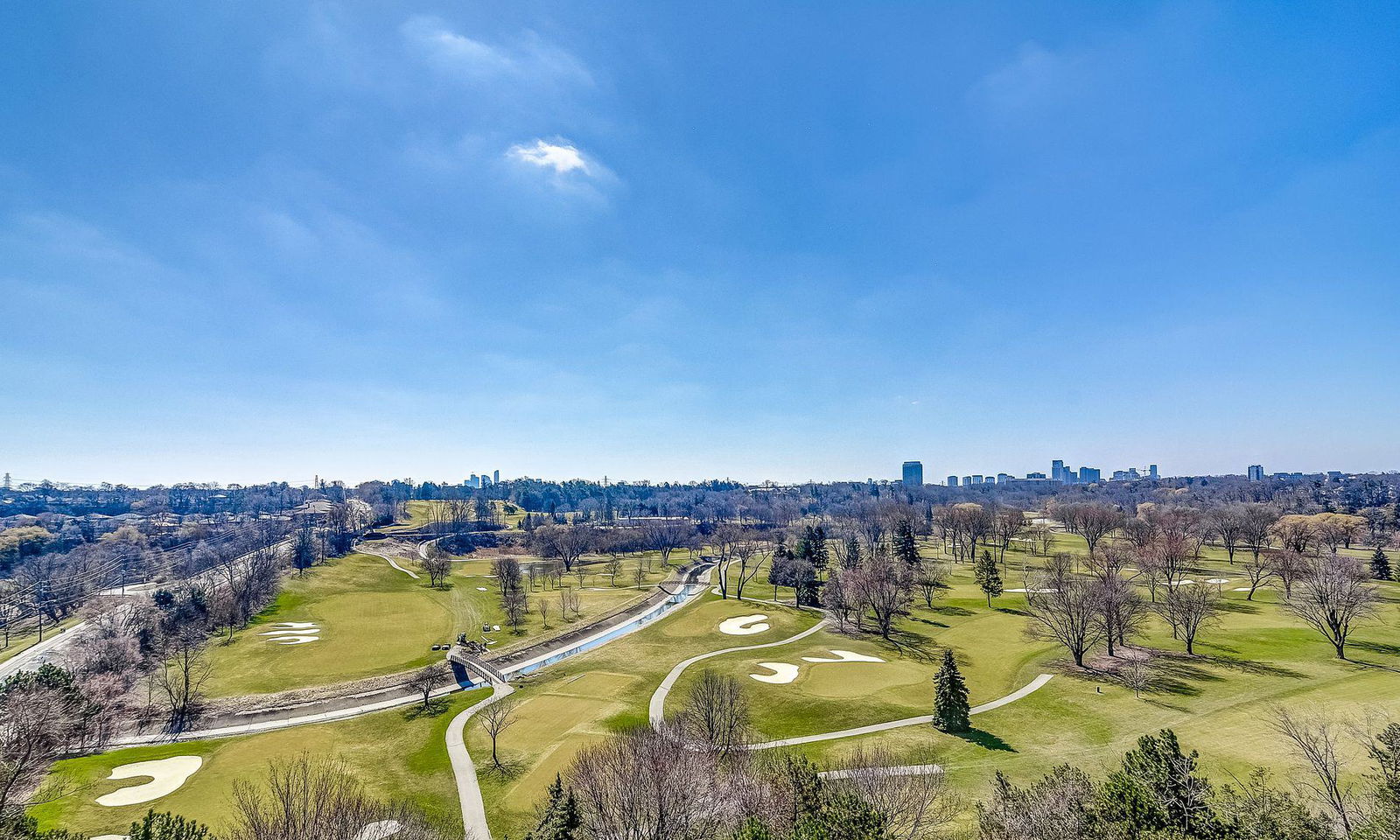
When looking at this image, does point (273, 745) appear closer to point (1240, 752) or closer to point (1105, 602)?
point (1240, 752)

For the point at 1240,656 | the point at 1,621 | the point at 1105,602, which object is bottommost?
the point at 1,621

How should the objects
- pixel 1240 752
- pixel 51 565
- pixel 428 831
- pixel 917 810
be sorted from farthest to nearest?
1. pixel 51 565
2. pixel 1240 752
3. pixel 428 831
4. pixel 917 810

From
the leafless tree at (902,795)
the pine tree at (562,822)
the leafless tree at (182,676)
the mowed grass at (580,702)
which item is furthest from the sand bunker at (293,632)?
the leafless tree at (902,795)

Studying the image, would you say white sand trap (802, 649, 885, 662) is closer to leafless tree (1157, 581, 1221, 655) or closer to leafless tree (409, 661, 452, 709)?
leafless tree (1157, 581, 1221, 655)

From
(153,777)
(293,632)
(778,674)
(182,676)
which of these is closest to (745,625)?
(778,674)

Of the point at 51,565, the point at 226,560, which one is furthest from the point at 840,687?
the point at 51,565

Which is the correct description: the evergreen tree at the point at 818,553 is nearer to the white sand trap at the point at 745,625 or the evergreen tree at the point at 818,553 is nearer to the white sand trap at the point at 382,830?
the white sand trap at the point at 745,625
